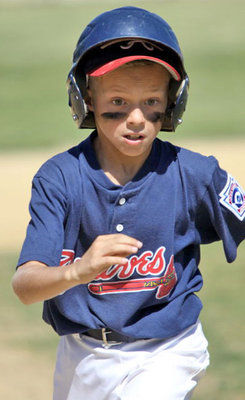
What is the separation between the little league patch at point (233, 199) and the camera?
10.7 feet

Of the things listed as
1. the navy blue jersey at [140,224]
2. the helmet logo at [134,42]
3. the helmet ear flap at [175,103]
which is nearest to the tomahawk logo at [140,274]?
the navy blue jersey at [140,224]

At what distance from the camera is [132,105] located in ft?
9.94

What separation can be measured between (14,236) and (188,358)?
4.59m

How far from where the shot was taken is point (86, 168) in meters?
3.14

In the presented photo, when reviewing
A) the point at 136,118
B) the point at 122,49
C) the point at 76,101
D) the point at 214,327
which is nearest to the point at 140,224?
the point at 136,118

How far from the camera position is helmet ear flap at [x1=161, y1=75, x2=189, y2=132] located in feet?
10.4

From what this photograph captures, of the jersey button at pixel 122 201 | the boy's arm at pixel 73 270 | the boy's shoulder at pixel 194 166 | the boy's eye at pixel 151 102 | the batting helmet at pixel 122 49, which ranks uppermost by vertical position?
the batting helmet at pixel 122 49

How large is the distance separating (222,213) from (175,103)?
45 cm

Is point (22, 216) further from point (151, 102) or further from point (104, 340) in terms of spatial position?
point (151, 102)

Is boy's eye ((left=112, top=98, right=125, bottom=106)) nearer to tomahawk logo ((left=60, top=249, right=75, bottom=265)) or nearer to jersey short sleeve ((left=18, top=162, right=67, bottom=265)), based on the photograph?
jersey short sleeve ((left=18, top=162, right=67, bottom=265))

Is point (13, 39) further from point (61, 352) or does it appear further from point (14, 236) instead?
point (61, 352)

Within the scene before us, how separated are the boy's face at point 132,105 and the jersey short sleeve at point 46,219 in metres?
0.26

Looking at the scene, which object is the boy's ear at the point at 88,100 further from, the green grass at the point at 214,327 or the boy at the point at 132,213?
the green grass at the point at 214,327

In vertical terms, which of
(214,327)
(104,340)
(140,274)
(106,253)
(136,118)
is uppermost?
(136,118)
